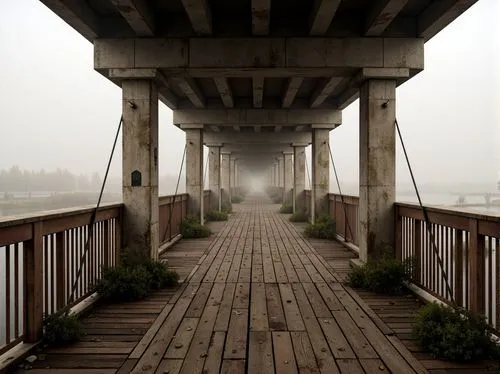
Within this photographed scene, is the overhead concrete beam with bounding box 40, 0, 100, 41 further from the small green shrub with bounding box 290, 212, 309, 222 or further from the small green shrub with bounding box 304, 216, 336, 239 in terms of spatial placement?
the small green shrub with bounding box 290, 212, 309, 222

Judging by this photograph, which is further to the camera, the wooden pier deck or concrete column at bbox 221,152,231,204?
concrete column at bbox 221,152,231,204

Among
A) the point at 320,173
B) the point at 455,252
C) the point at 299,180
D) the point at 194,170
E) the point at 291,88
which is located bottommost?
the point at 455,252

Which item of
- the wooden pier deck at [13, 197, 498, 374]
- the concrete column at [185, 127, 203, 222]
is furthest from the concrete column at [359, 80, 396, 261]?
the concrete column at [185, 127, 203, 222]

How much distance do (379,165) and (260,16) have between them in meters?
3.06

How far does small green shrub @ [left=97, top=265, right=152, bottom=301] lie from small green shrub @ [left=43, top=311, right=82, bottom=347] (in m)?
1.21

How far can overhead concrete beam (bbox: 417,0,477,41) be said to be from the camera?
485cm

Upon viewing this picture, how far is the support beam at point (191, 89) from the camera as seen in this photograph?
324 inches

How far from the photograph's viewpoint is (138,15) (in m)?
5.19

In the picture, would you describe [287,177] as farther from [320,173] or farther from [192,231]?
[192,231]

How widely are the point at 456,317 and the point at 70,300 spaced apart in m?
4.05

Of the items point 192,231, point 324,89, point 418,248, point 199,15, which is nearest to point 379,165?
point 418,248

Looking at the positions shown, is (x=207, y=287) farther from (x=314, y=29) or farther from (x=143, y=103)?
(x=314, y=29)

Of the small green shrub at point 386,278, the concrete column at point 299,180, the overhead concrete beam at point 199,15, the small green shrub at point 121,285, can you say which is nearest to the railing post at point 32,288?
the small green shrub at point 121,285

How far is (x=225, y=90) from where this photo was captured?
902 cm
